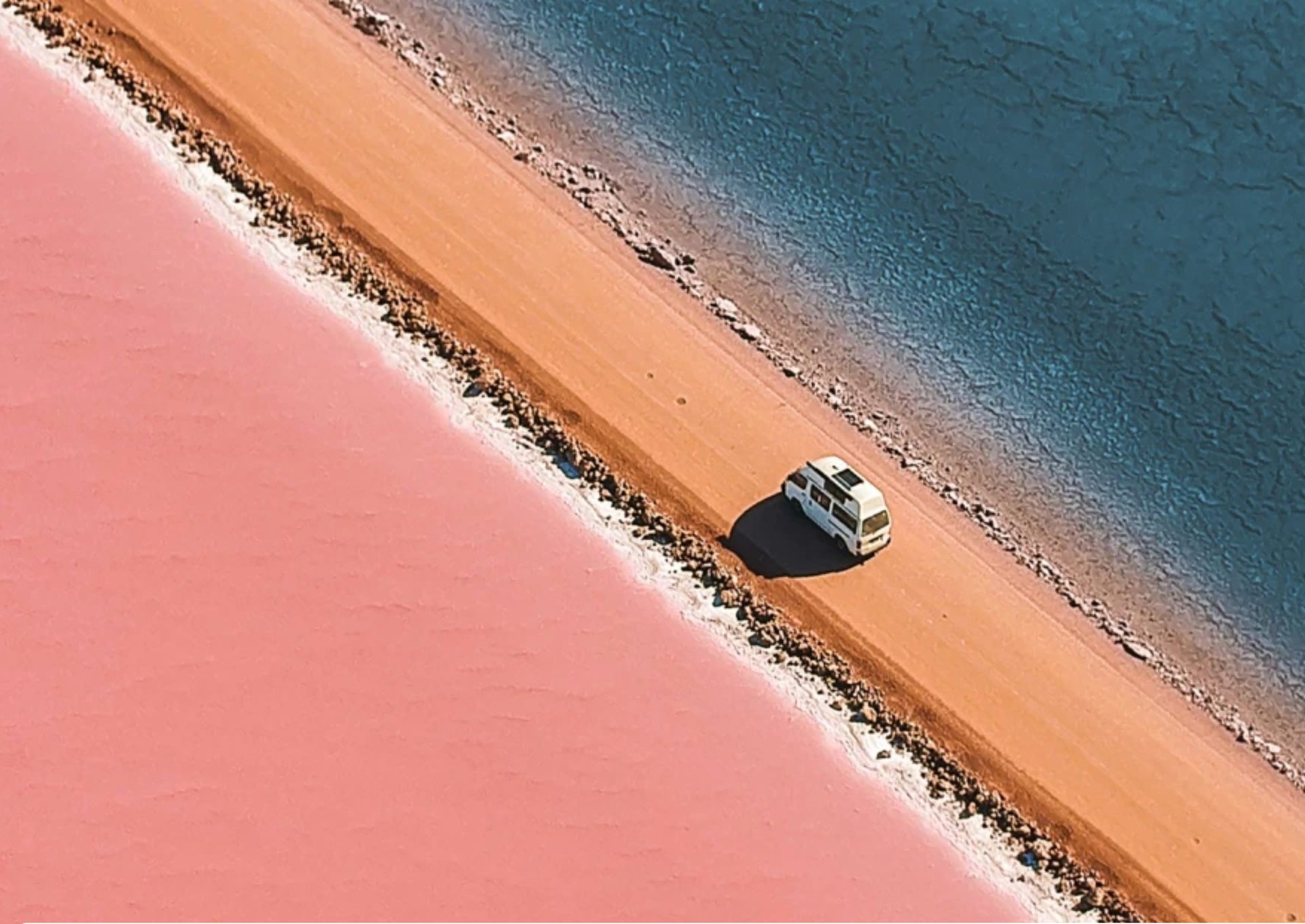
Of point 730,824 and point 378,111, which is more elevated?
point 378,111

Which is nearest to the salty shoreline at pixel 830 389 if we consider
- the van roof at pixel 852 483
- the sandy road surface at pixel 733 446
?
the sandy road surface at pixel 733 446

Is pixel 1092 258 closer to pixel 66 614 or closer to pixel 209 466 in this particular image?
pixel 209 466

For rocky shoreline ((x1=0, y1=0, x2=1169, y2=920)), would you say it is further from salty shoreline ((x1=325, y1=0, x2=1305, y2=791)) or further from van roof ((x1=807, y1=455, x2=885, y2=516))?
van roof ((x1=807, y1=455, x2=885, y2=516))

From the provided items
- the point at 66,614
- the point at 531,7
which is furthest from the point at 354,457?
the point at 531,7

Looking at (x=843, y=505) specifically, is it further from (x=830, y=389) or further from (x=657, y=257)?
(x=657, y=257)

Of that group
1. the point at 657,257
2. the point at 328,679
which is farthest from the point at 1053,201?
the point at 328,679

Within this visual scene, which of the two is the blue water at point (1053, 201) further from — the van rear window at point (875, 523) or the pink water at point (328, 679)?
the pink water at point (328, 679)

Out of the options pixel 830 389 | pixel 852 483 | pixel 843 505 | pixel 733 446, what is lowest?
pixel 733 446
